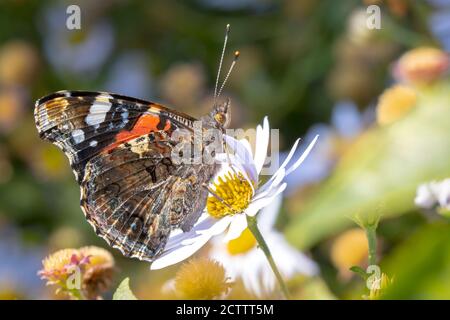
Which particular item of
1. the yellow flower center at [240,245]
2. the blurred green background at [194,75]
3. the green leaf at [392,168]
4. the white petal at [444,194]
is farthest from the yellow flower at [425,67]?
the green leaf at [392,168]

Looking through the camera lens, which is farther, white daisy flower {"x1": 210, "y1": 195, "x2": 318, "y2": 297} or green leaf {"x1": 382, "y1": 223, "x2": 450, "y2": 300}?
white daisy flower {"x1": 210, "y1": 195, "x2": 318, "y2": 297}

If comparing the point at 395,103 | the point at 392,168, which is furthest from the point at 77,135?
the point at 392,168

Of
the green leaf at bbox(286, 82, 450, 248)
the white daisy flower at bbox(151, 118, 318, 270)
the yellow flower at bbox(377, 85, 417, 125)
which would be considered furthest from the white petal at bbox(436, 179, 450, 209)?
the green leaf at bbox(286, 82, 450, 248)

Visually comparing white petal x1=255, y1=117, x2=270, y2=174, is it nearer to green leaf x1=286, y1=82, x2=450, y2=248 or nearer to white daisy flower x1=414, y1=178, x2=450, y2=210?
white daisy flower x1=414, y1=178, x2=450, y2=210

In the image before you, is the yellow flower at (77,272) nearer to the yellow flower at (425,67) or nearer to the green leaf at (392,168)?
the green leaf at (392,168)
